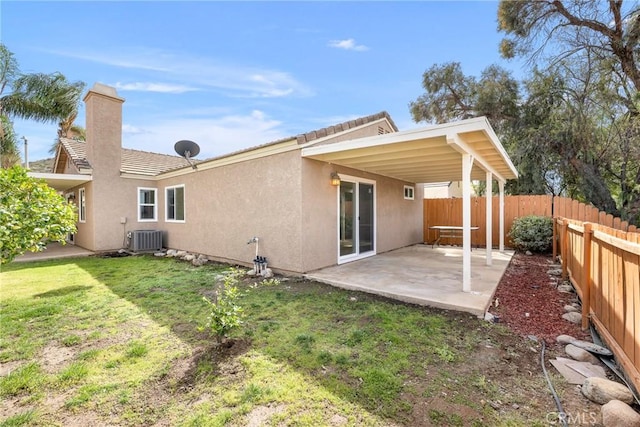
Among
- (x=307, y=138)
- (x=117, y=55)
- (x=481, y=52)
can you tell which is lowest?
(x=307, y=138)

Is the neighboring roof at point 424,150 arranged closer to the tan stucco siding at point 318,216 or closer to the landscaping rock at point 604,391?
the tan stucco siding at point 318,216

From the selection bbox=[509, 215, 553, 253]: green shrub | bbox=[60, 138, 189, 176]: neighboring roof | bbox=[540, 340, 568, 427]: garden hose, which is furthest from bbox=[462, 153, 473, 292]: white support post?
bbox=[60, 138, 189, 176]: neighboring roof

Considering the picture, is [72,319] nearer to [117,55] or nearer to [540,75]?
[117,55]

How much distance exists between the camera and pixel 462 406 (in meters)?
2.43

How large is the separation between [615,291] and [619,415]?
1432 millimetres

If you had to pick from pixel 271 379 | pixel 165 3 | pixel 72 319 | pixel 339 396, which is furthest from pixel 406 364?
pixel 165 3

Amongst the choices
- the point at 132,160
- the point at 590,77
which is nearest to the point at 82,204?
the point at 132,160

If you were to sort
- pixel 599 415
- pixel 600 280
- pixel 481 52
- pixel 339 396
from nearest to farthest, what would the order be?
pixel 599 415 < pixel 339 396 < pixel 600 280 < pixel 481 52

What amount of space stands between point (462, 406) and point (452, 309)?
2360 mm

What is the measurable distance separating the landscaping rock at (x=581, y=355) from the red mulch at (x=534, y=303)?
329mm

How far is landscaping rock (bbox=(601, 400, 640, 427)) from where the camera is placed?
208 centimetres

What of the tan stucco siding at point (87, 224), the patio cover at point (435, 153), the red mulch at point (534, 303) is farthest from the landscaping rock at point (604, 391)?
the tan stucco siding at point (87, 224)

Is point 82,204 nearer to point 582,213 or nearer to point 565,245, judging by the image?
point 565,245

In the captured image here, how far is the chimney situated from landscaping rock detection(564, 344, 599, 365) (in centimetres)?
1345
